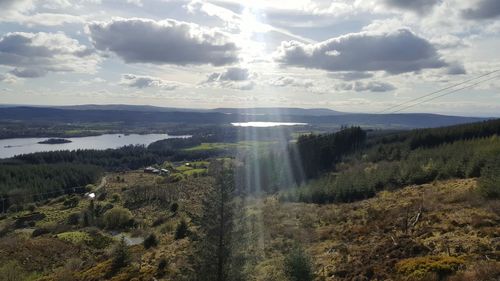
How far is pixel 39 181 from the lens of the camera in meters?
113

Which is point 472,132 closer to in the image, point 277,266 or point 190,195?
point 190,195

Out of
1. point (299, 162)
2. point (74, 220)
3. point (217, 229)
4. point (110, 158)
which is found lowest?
point (110, 158)

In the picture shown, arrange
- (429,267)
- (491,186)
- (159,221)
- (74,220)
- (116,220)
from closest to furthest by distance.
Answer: (429,267) < (491,186) < (159,221) < (116,220) < (74,220)

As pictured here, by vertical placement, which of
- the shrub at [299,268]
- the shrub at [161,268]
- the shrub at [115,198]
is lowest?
the shrub at [115,198]

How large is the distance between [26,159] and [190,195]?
106469 mm

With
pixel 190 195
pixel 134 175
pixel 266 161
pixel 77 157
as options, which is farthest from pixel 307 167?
pixel 77 157

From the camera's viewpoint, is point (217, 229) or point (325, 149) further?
point (325, 149)

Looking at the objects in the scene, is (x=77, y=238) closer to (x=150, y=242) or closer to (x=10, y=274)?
(x=150, y=242)

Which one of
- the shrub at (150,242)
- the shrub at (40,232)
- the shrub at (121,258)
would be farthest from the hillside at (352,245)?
the shrub at (40,232)

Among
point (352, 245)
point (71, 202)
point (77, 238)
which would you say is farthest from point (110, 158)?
point (352, 245)

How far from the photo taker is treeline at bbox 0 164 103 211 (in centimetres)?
10056

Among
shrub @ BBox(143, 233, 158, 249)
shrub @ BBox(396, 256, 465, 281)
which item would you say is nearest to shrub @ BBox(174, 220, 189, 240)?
shrub @ BBox(143, 233, 158, 249)

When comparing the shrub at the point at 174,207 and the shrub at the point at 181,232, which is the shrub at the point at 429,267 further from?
the shrub at the point at 174,207

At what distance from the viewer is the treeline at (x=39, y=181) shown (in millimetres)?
100562
